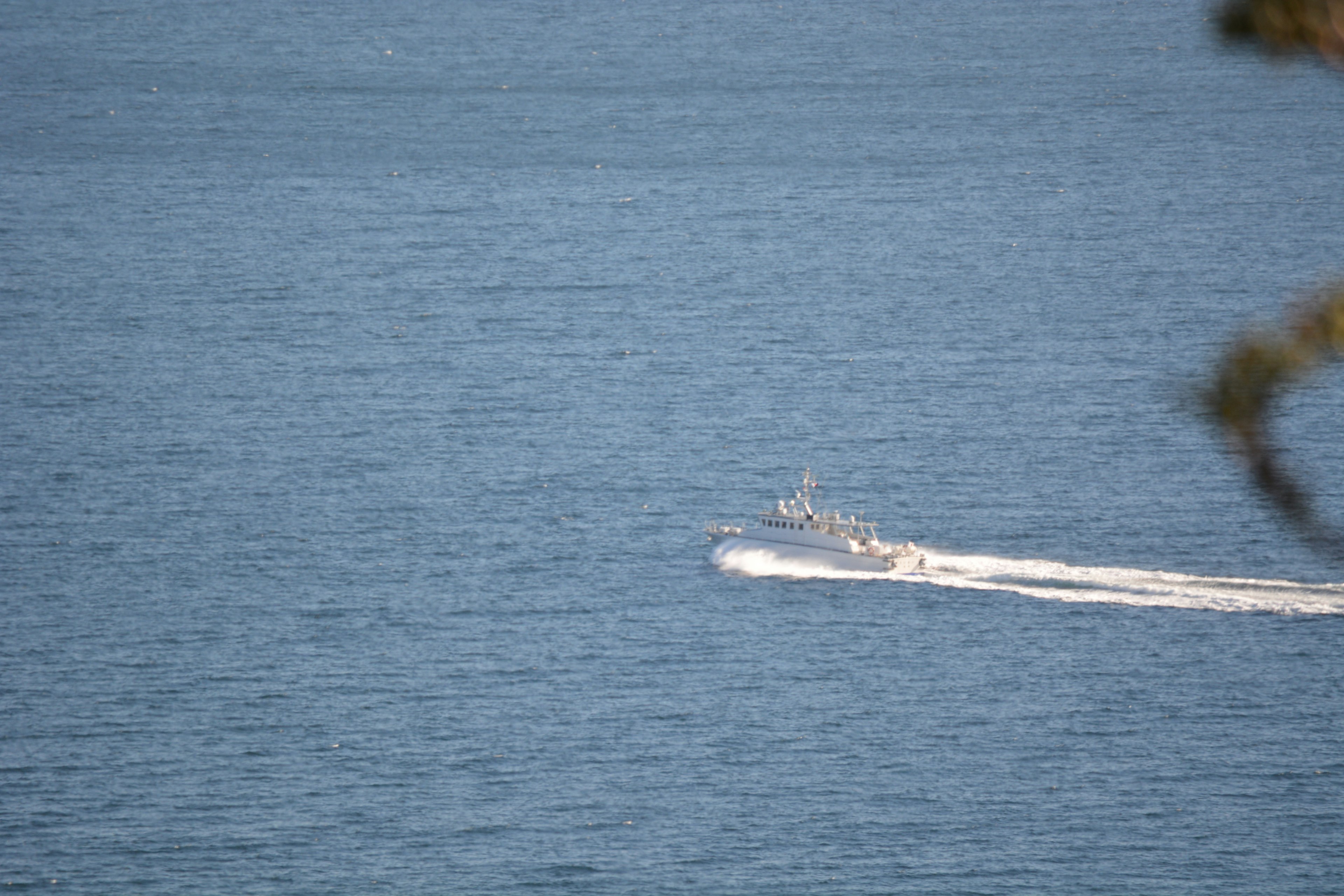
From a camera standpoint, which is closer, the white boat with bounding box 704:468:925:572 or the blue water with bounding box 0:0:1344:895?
the blue water with bounding box 0:0:1344:895

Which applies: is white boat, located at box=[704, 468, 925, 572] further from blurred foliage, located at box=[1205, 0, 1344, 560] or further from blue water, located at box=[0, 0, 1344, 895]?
blurred foliage, located at box=[1205, 0, 1344, 560]

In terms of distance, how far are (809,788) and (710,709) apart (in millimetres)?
11217

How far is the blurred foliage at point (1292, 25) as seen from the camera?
1577 cm

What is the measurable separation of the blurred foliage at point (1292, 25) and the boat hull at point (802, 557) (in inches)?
4221

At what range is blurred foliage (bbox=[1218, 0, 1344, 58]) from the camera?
15773 mm

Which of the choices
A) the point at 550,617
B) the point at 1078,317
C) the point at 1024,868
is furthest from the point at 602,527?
the point at 1078,317

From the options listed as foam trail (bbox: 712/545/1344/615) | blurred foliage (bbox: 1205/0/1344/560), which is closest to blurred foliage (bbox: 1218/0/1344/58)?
blurred foliage (bbox: 1205/0/1344/560)

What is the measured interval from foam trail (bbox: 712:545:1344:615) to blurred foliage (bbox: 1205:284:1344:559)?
105 metres

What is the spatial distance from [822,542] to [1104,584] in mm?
19585

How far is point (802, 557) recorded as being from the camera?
126 metres

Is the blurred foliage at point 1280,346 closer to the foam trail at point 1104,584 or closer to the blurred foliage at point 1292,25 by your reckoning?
the blurred foliage at point 1292,25

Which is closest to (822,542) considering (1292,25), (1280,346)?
(1280,346)

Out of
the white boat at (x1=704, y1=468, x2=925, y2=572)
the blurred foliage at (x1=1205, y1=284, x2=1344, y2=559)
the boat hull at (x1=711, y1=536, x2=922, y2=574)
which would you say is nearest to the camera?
the blurred foliage at (x1=1205, y1=284, x2=1344, y2=559)

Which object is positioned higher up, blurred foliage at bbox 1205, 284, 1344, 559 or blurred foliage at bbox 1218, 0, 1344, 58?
blurred foliage at bbox 1218, 0, 1344, 58
